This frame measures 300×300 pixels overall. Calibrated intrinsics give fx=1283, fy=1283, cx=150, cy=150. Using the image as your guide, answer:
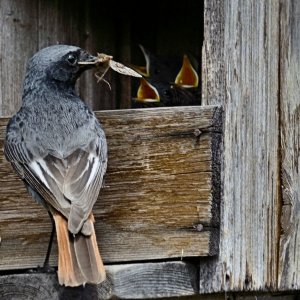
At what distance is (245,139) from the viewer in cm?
586

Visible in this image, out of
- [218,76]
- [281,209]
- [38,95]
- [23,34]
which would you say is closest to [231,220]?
[281,209]

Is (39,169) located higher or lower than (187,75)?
lower

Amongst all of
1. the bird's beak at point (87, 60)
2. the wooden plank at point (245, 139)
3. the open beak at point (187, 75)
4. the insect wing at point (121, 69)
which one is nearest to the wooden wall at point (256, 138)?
the wooden plank at point (245, 139)

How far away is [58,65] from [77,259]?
1.13 m

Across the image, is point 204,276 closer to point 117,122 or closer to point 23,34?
point 117,122

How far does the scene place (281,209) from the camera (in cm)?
589

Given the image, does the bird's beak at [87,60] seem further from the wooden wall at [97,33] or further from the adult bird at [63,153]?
the wooden wall at [97,33]

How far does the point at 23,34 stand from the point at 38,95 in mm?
705

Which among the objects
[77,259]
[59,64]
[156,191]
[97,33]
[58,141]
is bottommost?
[77,259]

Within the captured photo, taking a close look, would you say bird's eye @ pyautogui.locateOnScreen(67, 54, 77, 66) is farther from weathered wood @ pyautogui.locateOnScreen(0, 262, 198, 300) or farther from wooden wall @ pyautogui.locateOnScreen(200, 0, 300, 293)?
weathered wood @ pyautogui.locateOnScreen(0, 262, 198, 300)

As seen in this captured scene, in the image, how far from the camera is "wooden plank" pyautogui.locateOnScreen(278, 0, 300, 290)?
5875 millimetres

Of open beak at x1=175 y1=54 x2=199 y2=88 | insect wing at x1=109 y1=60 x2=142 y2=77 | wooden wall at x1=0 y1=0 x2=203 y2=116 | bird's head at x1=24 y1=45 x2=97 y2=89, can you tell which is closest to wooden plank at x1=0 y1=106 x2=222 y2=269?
insect wing at x1=109 y1=60 x2=142 y2=77

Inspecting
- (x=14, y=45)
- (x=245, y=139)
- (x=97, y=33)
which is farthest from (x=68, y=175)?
(x=97, y=33)

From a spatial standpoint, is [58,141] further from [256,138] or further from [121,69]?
[256,138]
